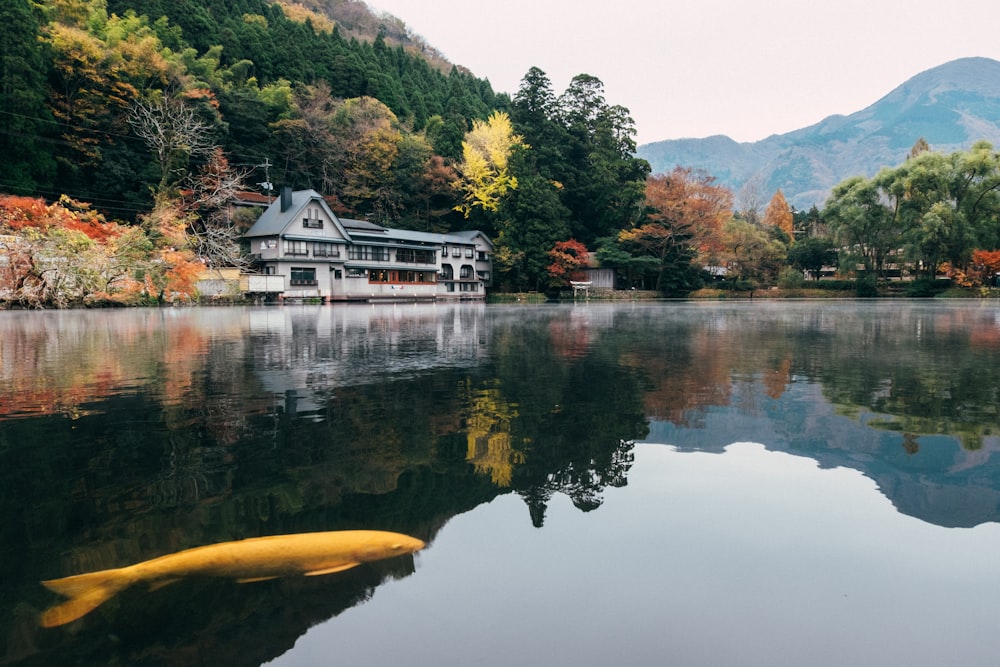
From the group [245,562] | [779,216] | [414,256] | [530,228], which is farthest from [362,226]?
[779,216]

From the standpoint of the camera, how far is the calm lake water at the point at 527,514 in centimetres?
213

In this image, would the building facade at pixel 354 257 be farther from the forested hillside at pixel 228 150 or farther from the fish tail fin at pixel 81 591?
the fish tail fin at pixel 81 591

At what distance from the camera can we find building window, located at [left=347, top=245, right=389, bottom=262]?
46594mm

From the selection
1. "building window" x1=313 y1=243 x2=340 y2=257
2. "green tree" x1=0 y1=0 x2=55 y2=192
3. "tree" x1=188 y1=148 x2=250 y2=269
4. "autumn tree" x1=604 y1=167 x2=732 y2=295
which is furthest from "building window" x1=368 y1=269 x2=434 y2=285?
"green tree" x1=0 y1=0 x2=55 y2=192

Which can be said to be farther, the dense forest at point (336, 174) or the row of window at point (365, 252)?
the row of window at point (365, 252)

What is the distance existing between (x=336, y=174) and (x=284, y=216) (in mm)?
13577

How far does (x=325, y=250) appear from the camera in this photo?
145ft

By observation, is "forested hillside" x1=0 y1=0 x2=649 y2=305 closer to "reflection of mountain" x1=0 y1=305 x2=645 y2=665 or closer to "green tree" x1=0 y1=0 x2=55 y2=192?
"green tree" x1=0 y1=0 x2=55 y2=192

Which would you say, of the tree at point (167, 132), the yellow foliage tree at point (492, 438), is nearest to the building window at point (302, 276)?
the tree at point (167, 132)

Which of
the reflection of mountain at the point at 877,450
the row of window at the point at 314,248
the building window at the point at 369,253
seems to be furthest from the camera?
the building window at the point at 369,253

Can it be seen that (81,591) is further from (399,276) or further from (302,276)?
(399,276)

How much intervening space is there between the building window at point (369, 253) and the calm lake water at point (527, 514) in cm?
4018

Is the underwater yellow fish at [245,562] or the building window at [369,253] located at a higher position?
the building window at [369,253]

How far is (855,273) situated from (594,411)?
54.3 m
